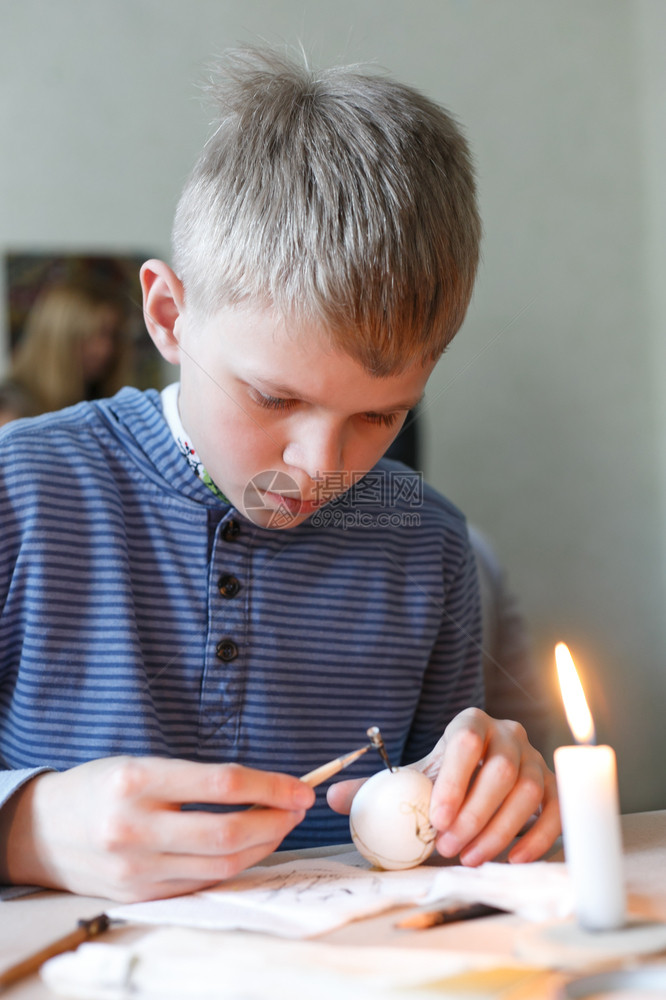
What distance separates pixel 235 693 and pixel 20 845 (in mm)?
253

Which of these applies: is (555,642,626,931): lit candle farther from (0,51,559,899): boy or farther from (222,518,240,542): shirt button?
(222,518,240,542): shirt button

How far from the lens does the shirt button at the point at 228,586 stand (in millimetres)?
758

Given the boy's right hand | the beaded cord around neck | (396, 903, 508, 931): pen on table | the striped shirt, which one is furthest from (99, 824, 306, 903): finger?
the beaded cord around neck

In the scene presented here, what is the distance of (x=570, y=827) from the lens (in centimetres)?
38

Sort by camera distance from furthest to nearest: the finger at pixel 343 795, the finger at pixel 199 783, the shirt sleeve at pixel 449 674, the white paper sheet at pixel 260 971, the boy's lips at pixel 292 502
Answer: the shirt sleeve at pixel 449 674
the boy's lips at pixel 292 502
the finger at pixel 343 795
the finger at pixel 199 783
the white paper sheet at pixel 260 971

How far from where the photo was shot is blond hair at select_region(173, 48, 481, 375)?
63 centimetres

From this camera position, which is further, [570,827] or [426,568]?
[426,568]

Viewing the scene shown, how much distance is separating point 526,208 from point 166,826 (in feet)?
5.93

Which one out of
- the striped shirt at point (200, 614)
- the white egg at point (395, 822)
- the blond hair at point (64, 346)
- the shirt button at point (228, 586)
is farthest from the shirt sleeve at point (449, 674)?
the blond hair at point (64, 346)

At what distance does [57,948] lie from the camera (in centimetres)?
39

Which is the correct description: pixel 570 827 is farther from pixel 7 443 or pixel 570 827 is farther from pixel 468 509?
pixel 468 509

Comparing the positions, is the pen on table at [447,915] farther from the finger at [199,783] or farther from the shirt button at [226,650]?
the shirt button at [226,650]

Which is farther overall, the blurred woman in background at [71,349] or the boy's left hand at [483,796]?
the blurred woman in background at [71,349]

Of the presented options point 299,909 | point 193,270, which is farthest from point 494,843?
point 193,270
